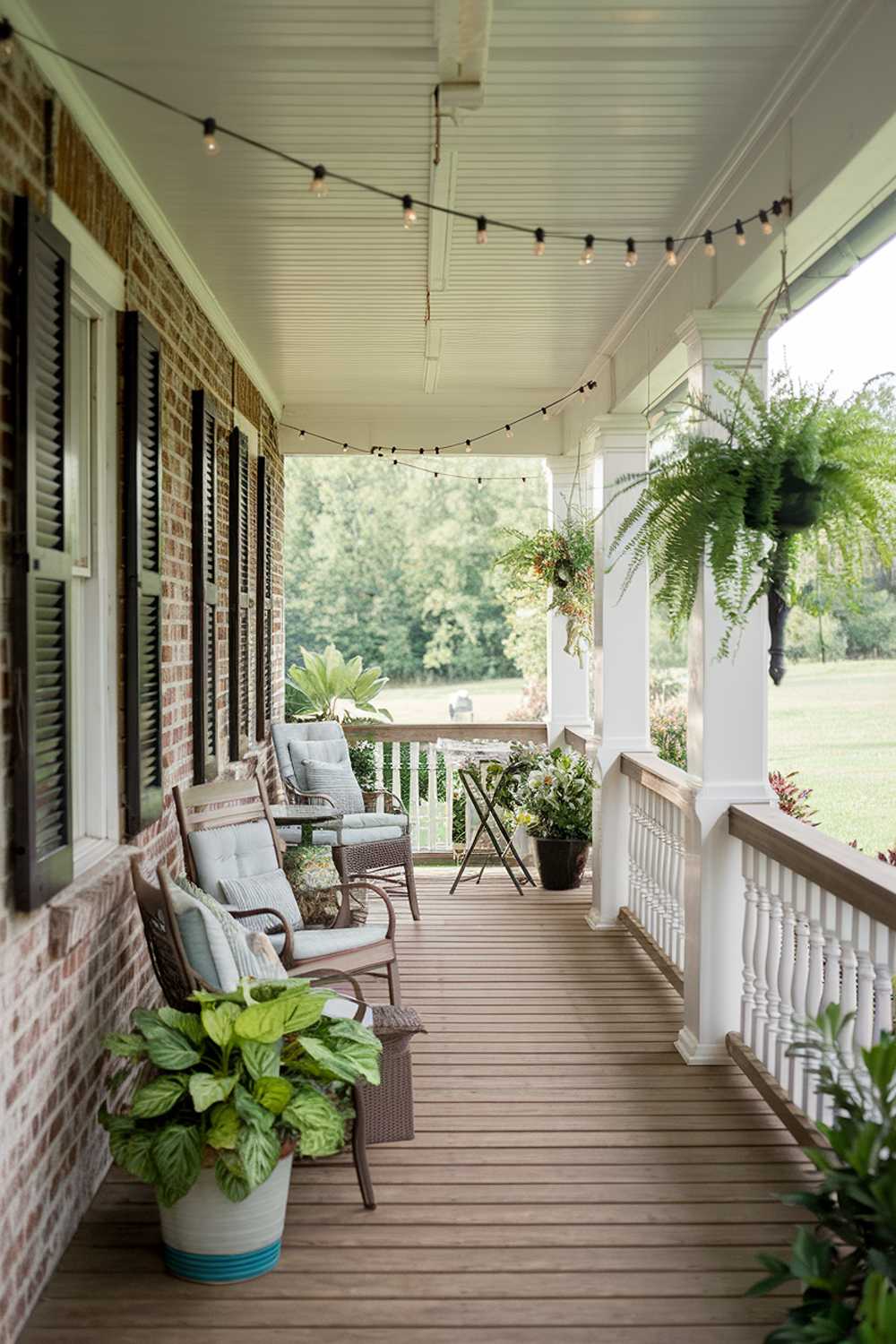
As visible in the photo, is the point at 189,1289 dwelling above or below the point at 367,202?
below

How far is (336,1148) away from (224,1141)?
12.7 inches

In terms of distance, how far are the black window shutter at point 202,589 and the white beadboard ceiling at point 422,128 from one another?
72 cm

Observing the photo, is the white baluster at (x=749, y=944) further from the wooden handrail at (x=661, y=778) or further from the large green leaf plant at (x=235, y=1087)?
the large green leaf plant at (x=235, y=1087)

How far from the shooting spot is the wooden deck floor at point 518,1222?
107 inches

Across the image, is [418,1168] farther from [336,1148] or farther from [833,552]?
[833,552]

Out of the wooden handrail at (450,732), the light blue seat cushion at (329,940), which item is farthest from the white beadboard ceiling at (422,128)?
the wooden handrail at (450,732)

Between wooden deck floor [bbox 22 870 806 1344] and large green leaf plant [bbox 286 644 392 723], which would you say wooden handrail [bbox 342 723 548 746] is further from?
wooden deck floor [bbox 22 870 806 1344]

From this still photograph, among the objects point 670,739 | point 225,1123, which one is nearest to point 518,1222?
point 225,1123

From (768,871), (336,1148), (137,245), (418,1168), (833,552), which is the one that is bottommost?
(418,1168)

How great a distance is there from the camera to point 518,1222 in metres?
3.19

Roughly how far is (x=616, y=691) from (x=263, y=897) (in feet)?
8.97

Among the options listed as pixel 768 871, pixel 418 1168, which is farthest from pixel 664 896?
pixel 418 1168

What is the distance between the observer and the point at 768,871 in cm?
401

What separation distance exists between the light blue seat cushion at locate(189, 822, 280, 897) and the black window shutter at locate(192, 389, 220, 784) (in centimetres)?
55
